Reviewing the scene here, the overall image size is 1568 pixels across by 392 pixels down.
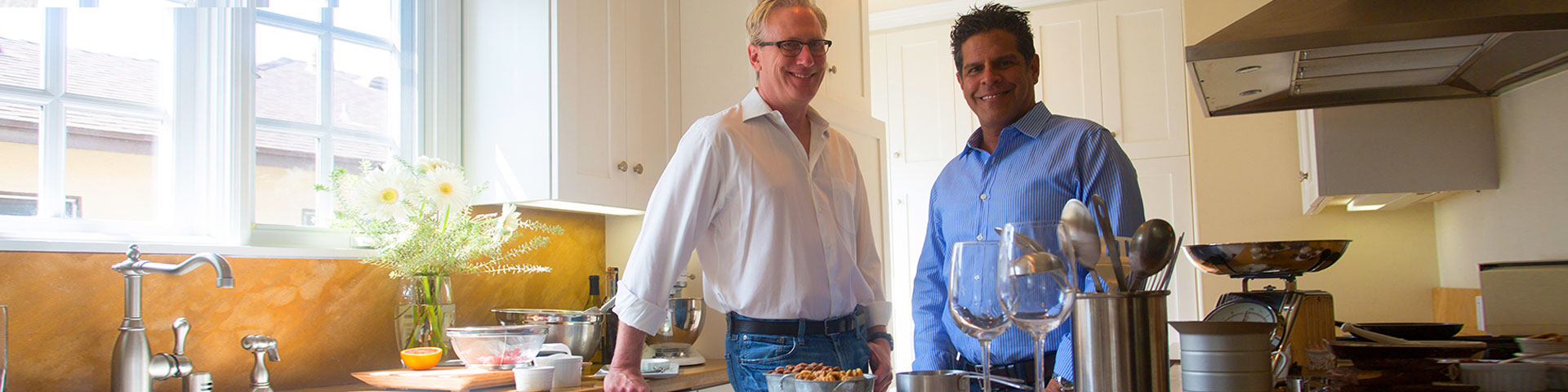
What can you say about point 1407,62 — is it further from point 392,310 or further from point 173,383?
point 173,383

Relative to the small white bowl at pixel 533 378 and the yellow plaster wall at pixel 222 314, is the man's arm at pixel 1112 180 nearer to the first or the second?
the small white bowl at pixel 533 378

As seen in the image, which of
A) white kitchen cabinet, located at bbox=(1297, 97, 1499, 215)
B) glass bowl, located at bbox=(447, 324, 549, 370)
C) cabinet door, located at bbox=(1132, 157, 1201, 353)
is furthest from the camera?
cabinet door, located at bbox=(1132, 157, 1201, 353)

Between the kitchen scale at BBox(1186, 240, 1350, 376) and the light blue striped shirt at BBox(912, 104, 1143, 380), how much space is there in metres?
0.23

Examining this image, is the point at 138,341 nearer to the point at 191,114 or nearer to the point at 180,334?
the point at 180,334

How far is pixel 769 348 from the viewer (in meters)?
1.76

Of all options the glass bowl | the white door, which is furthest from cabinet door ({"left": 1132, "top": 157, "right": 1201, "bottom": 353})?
the glass bowl

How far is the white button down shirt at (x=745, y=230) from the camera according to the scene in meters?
1.71

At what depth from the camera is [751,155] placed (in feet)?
5.89

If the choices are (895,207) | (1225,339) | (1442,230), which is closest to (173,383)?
Result: (1225,339)

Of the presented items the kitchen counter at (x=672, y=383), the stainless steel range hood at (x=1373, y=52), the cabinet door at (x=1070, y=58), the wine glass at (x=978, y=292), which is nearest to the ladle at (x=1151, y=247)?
the wine glass at (x=978, y=292)

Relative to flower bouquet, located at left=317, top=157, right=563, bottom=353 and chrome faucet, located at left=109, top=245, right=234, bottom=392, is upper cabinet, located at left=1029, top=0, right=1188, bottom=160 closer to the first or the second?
flower bouquet, located at left=317, top=157, right=563, bottom=353

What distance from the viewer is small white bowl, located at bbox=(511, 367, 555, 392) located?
1914mm

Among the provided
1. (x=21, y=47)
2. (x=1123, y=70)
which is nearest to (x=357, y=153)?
(x=21, y=47)

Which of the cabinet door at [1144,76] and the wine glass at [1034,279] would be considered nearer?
the wine glass at [1034,279]
